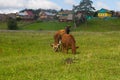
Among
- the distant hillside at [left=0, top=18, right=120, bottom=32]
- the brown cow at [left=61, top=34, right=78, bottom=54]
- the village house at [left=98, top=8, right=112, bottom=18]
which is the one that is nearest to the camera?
the brown cow at [left=61, top=34, right=78, bottom=54]

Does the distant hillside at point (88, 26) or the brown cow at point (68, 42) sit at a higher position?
the brown cow at point (68, 42)

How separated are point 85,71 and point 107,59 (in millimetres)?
4278

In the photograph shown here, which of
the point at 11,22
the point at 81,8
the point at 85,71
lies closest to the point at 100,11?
the point at 81,8

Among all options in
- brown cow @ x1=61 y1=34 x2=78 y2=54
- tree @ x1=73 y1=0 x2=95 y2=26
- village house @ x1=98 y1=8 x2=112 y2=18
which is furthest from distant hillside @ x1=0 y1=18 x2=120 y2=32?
brown cow @ x1=61 y1=34 x2=78 y2=54

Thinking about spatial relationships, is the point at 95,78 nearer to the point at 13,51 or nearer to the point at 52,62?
the point at 52,62

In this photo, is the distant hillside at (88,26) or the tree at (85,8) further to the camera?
the tree at (85,8)

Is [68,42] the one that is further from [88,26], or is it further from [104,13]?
[104,13]

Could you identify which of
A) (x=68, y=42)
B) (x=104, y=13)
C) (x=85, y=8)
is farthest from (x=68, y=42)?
(x=104, y=13)

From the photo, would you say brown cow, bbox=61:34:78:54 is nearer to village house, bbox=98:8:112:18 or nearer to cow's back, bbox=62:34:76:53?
cow's back, bbox=62:34:76:53

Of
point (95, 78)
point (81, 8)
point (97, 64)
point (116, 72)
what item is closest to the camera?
point (95, 78)

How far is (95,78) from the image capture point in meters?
14.1

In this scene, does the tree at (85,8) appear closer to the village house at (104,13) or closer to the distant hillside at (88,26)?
the distant hillside at (88,26)

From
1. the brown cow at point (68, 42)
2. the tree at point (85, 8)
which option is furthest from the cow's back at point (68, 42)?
the tree at point (85, 8)

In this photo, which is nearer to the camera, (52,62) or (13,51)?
(52,62)
